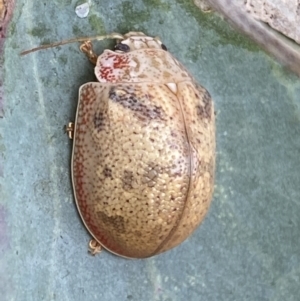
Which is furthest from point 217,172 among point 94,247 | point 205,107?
point 94,247

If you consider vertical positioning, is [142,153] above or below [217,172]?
above

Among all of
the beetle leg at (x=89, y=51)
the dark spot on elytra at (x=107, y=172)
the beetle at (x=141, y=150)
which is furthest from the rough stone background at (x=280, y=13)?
the dark spot on elytra at (x=107, y=172)

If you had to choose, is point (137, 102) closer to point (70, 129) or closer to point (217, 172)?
point (70, 129)

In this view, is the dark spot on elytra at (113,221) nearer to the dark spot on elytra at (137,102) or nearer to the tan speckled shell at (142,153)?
the tan speckled shell at (142,153)

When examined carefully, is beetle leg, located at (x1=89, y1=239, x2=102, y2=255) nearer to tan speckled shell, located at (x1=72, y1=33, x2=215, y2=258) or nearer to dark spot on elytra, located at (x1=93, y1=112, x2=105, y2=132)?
tan speckled shell, located at (x1=72, y1=33, x2=215, y2=258)

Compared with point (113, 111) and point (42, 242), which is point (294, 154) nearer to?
point (113, 111)
